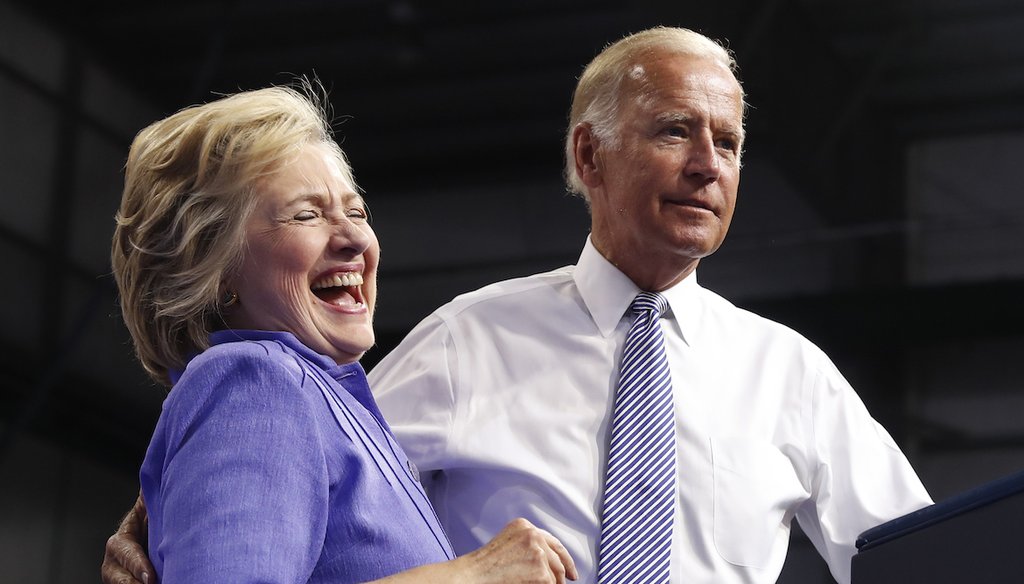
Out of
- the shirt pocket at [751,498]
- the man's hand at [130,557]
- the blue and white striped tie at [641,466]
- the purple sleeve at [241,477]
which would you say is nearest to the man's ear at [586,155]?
the blue and white striped tie at [641,466]

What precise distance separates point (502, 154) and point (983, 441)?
1.81 meters

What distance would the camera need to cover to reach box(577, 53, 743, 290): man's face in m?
1.93

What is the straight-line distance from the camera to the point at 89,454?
447 cm

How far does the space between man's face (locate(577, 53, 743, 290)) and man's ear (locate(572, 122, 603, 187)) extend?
55mm

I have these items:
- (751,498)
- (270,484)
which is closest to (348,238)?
(270,484)

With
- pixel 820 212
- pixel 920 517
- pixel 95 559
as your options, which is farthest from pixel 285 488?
pixel 95 559

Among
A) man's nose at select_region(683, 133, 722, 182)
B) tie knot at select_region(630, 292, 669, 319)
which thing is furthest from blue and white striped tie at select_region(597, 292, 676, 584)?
man's nose at select_region(683, 133, 722, 182)

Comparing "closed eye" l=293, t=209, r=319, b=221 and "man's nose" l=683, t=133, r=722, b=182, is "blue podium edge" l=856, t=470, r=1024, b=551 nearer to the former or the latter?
"man's nose" l=683, t=133, r=722, b=182

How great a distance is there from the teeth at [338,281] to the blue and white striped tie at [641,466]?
0.60 m

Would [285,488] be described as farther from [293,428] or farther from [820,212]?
[820,212]

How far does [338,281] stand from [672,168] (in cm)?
74

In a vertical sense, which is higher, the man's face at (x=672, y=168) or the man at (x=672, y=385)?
the man's face at (x=672, y=168)

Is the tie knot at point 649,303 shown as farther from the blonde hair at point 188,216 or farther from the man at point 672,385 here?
the blonde hair at point 188,216

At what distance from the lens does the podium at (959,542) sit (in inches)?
51.6
